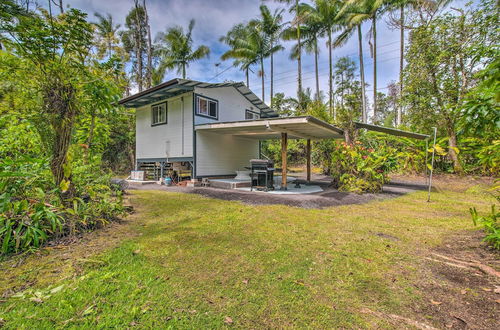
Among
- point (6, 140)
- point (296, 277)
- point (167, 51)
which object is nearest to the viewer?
point (296, 277)

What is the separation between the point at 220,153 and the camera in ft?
35.2

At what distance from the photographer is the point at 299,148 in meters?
18.2

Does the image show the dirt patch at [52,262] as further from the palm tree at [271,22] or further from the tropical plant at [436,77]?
the palm tree at [271,22]

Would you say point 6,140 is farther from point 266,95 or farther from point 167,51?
point 266,95

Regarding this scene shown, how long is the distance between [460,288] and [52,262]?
14.0ft

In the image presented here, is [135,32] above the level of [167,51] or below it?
above

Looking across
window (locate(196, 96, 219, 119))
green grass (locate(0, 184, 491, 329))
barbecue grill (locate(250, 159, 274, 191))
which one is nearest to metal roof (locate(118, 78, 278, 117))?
window (locate(196, 96, 219, 119))

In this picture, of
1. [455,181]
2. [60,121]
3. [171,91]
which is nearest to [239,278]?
[60,121]

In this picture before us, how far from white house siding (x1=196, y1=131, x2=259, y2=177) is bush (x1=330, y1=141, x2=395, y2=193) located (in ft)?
18.5

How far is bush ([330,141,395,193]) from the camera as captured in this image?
728 centimetres

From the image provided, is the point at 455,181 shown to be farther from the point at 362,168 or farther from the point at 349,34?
the point at 349,34

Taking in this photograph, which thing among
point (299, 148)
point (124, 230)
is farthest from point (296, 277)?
point (299, 148)

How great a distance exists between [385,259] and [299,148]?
52.6 ft

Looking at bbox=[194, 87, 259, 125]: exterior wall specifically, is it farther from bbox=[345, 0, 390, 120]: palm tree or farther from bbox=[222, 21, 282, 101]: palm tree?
bbox=[345, 0, 390, 120]: palm tree
